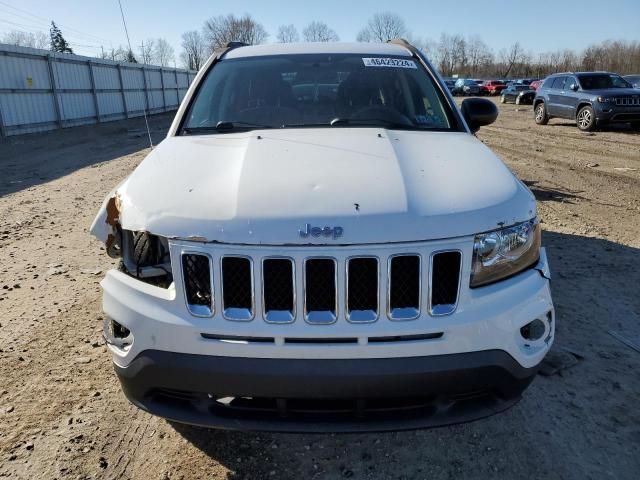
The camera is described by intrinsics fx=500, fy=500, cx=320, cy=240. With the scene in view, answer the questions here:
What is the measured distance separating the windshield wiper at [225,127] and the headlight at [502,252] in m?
1.65

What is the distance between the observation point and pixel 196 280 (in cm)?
187

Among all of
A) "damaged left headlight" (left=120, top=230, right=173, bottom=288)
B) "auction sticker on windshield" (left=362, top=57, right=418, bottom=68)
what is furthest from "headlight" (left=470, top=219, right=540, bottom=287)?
"auction sticker on windshield" (left=362, top=57, right=418, bottom=68)

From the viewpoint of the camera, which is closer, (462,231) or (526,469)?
(462,231)

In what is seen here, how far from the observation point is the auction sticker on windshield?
3498mm

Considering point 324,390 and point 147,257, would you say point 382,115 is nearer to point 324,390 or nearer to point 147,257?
point 147,257

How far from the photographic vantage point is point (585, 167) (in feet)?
31.3

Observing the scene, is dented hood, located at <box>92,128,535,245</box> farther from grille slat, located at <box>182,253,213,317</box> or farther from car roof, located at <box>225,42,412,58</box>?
car roof, located at <box>225,42,412,58</box>

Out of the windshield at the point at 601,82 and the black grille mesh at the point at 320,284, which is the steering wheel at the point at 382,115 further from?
the windshield at the point at 601,82

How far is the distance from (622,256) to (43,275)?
5.39 meters

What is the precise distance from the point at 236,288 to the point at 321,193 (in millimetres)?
490

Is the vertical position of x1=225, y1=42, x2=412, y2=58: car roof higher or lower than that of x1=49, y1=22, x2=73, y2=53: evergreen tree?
lower

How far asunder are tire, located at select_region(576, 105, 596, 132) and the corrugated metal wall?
18.5m

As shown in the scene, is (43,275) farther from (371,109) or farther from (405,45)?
(405,45)

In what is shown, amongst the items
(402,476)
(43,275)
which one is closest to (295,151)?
(402,476)
